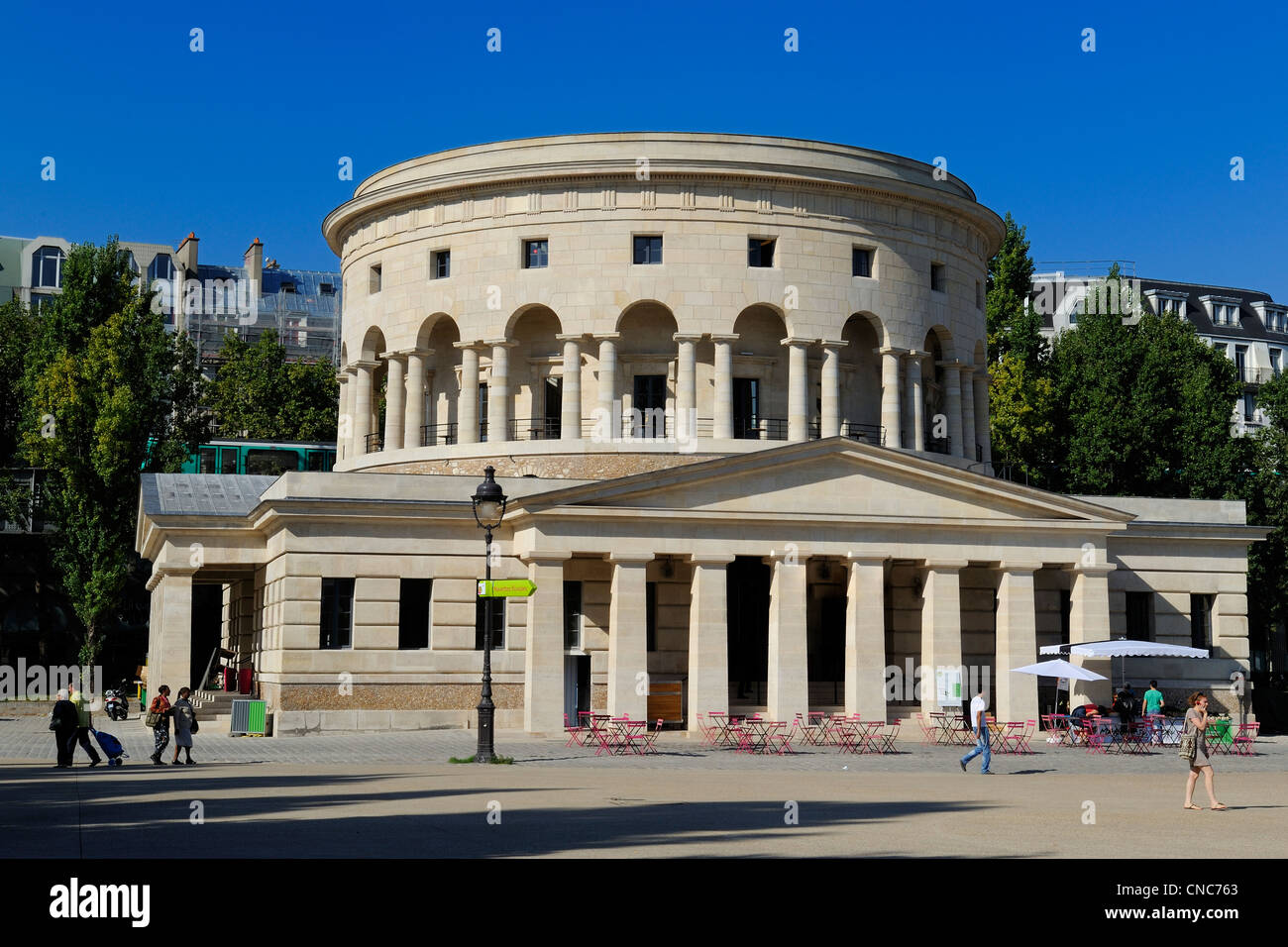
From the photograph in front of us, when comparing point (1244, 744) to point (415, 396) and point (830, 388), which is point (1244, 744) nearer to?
point (830, 388)

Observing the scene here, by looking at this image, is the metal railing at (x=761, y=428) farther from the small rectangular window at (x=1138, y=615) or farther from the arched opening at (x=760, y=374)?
the small rectangular window at (x=1138, y=615)

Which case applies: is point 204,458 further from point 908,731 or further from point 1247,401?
point 1247,401

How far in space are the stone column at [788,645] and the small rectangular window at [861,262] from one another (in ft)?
46.9

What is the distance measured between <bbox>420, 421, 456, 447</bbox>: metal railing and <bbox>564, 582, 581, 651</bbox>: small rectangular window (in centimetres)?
1134

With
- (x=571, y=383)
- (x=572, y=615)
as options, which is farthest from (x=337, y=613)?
(x=571, y=383)

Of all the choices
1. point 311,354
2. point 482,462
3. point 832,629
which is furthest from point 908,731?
point 311,354

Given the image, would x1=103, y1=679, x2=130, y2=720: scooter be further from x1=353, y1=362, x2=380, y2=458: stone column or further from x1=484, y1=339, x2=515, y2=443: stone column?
x1=484, y1=339, x2=515, y2=443: stone column

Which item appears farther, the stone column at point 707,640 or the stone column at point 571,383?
the stone column at point 571,383

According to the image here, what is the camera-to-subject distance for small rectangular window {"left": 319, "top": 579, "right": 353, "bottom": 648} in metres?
43.1

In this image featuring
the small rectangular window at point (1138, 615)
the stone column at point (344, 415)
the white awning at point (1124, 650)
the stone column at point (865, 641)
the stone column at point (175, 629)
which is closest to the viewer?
the white awning at point (1124, 650)

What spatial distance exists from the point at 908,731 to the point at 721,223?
58.8ft

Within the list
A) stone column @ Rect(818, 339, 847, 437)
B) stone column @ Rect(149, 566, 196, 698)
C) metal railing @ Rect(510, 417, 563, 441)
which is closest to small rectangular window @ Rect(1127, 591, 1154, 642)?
stone column @ Rect(818, 339, 847, 437)

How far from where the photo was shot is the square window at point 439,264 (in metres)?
53.7

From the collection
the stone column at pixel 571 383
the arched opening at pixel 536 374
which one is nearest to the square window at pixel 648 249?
the stone column at pixel 571 383
